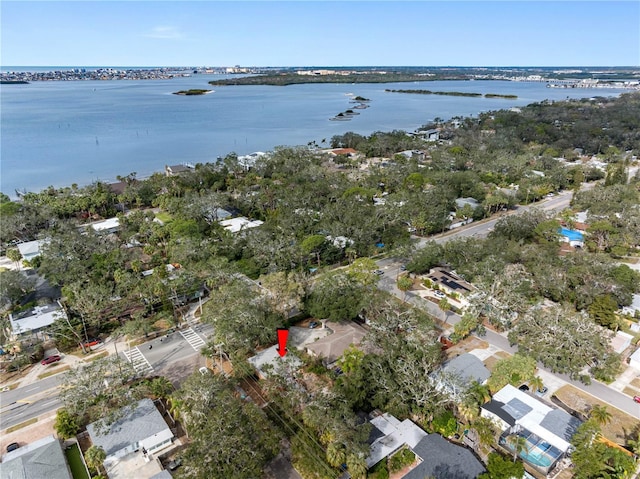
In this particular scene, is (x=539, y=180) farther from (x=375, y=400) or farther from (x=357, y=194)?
(x=375, y=400)

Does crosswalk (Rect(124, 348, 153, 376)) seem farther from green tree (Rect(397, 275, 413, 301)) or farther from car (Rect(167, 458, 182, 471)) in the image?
green tree (Rect(397, 275, 413, 301))

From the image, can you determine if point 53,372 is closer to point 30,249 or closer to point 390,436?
point 30,249

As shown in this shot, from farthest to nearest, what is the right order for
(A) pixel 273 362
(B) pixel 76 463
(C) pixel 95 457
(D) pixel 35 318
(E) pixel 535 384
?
1. (D) pixel 35 318
2. (A) pixel 273 362
3. (E) pixel 535 384
4. (B) pixel 76 463
5. (C) pixel 95 457

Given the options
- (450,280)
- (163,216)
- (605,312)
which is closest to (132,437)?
(450,280)

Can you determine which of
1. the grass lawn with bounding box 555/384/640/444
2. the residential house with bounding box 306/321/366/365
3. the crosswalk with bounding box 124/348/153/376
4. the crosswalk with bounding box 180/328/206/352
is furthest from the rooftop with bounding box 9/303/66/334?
the grass lawn with bounding box 555/384/640/444

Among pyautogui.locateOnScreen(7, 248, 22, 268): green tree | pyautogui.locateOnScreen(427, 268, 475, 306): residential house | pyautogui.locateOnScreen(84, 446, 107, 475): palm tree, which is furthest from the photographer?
pyautogui.locateOnScreen(7, 248, 22, 268): green tree

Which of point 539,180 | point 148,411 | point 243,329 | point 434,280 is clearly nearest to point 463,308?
point 434,280
